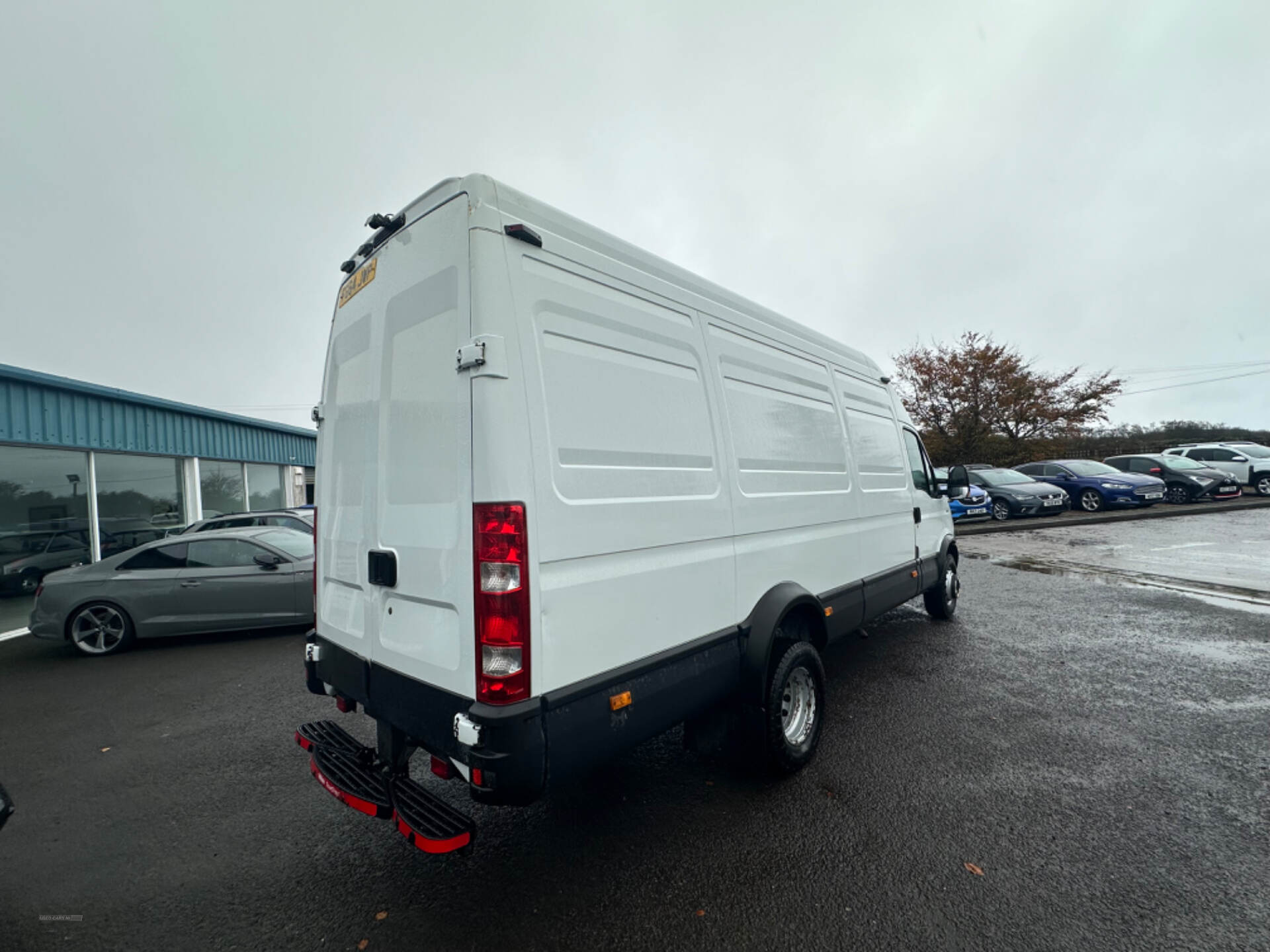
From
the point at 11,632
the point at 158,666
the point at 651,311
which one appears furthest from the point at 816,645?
the point at 11,632

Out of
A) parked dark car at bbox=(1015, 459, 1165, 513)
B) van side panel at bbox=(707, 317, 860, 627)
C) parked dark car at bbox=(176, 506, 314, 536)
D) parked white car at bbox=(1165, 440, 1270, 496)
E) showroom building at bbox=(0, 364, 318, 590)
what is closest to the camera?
van side panel at bbox=(707, 317, 860, 627)

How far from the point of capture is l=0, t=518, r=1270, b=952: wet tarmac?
6.57 ft

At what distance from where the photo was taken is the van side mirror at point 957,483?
5.30 m

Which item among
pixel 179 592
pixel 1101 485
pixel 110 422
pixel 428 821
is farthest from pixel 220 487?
pixel 1101 485

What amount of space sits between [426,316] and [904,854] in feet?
9.71

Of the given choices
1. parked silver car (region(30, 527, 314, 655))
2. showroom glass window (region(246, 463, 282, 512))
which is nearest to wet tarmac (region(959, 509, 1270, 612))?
parked silver car (region(30, 527, 314, 655))

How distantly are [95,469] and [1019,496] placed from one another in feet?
66.4

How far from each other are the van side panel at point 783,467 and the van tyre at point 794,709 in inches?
15.4

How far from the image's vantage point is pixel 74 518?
9242mm

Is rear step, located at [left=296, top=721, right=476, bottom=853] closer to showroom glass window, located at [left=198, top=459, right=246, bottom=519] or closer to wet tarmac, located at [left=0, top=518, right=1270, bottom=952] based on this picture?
wet tarmac, located at [left=0, top=518, right=1270, bottom=952]

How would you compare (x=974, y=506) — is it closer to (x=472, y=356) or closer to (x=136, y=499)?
(x=472, y=356)

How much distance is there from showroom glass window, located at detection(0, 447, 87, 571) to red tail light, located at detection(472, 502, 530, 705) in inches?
428

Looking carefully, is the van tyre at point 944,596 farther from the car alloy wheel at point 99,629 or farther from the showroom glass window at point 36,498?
the showroom glass window at point 36,498

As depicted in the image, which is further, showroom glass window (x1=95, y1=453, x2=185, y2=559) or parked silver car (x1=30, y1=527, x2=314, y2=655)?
showroom glass window (x1=95, y1=453, x2=185, y2=559)
